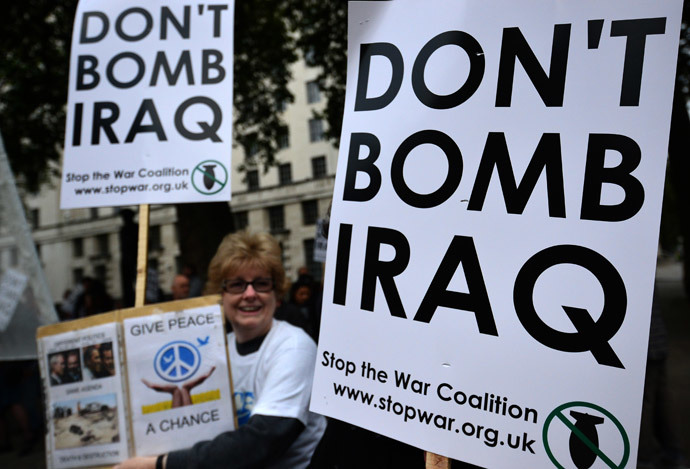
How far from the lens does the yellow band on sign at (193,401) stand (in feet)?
6.31

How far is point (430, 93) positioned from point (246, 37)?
11.2m

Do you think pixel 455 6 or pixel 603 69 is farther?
pixel 455 6

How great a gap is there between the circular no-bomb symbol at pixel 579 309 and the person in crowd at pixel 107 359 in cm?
139

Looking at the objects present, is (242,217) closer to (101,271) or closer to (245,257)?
(101,271)

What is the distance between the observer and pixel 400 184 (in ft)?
5.18

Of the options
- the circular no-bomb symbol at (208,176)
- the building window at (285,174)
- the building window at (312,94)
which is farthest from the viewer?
the building window at (285,174)

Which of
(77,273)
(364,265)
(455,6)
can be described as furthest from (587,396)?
(77,273)

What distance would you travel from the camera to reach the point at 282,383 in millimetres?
1857

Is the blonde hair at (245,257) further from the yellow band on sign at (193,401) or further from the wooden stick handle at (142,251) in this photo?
the yellow band on sign at (193,401)

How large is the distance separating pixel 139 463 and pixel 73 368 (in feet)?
1.38

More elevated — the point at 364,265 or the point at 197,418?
the point at 364,265

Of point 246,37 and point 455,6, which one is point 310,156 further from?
point 455,6

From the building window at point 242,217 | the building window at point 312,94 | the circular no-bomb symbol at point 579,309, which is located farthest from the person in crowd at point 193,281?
the building window at point 242,217

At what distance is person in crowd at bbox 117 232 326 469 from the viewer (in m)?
1.80
